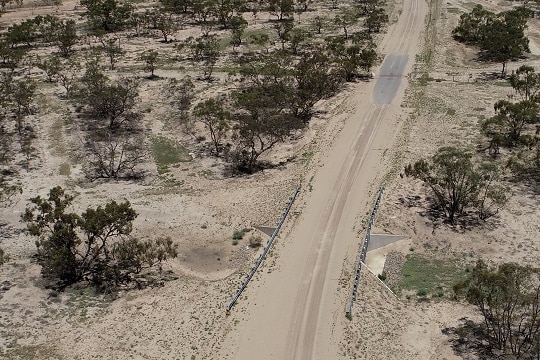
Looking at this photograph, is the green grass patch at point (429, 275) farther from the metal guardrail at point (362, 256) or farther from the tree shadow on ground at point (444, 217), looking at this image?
the tree shadow on ground at point (444, 217)

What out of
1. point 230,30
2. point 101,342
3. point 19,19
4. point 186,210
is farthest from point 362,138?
point 19,19

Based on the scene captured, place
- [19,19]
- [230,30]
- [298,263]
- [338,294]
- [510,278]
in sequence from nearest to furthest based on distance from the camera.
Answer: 1. [510,278]
2. [338,294]
3. [298,263]
4. [230,30]
5. [19,19]

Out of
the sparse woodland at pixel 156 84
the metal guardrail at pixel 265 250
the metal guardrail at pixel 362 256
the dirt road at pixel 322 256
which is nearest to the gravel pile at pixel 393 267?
the metal guardrail at pixel 362 256

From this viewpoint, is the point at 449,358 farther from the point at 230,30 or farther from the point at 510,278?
the point at 230,30

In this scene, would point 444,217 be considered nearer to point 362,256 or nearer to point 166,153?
Result: point 362,256

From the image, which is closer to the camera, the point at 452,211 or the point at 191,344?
the point at 191,344

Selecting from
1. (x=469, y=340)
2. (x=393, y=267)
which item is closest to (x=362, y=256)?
(x=393, y=267)

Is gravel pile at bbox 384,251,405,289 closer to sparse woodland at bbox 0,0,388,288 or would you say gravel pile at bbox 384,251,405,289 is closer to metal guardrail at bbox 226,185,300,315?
metal guardrail at bbox 226,185,300,315
